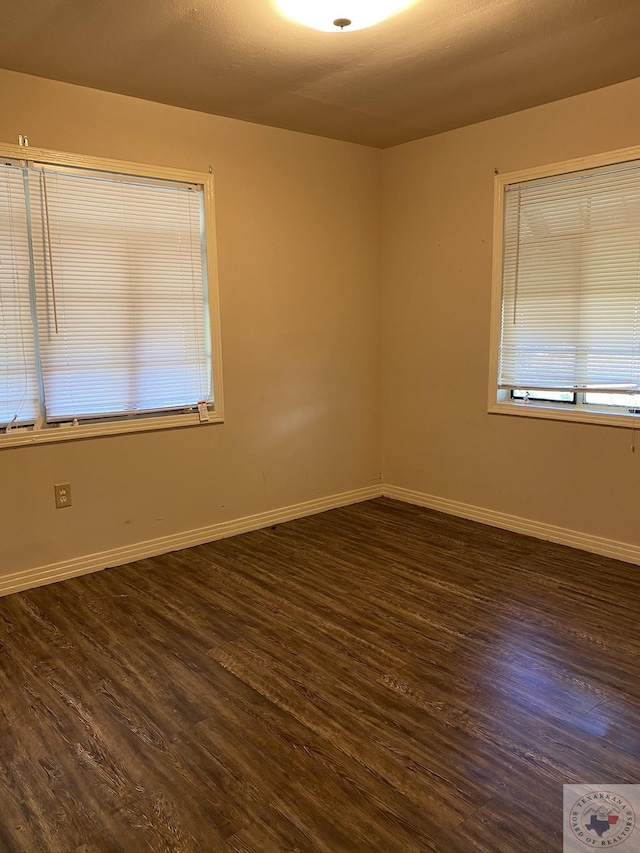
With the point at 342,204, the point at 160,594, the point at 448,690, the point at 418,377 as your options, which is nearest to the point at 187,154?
the point at 342,204

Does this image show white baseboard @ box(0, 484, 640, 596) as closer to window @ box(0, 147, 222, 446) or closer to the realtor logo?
window @ box(0, 147, 222, 446)

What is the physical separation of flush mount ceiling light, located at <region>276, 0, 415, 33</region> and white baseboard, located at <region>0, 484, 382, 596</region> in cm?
274

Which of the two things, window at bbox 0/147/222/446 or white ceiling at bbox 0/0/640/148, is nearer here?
white ceiling at bbox 0/0/640/148

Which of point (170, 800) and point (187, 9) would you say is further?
point (187, 9)

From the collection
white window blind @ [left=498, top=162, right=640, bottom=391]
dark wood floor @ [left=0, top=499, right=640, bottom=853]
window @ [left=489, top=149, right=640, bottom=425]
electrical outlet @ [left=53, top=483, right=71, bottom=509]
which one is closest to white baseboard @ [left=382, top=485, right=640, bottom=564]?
dark wood floor @ [left=0, top=499, right=640, bottom=853]

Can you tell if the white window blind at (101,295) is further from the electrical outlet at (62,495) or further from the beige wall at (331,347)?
the electrical outlet at (62,495)

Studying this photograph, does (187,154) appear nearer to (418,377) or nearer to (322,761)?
(418,377)

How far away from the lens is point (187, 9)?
7.81 ft

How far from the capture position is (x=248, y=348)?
3992mm

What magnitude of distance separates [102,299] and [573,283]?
264cm

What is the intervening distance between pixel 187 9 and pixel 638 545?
336 centimetres

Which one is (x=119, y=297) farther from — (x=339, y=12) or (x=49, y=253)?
(x=339, y=12)

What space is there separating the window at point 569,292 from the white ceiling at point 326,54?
1.64 ft

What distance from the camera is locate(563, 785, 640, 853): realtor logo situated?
1.62 m
